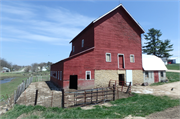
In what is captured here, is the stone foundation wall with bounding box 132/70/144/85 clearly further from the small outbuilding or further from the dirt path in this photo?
the dirt path

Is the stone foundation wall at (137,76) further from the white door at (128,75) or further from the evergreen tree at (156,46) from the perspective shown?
the evergreen tree at (156,46)

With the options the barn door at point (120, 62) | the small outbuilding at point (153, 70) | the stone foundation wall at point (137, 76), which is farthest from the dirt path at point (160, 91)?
the small outbuilding at point (153, 70)

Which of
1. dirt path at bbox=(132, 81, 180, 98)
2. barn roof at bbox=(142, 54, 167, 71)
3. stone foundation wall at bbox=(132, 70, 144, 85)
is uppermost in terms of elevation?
barn roof at bbox=(142, 54, 167, 71)

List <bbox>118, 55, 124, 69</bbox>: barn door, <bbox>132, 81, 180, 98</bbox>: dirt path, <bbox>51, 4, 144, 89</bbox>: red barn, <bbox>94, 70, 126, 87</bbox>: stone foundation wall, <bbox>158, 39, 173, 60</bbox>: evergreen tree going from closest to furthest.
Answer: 1. <bbox>132, 81, 180, 98</bbox>: dirt path
2. <bbox>51, 4, 144, 89</bbox>: red barn
3. <bbox>94, 70, 126, 87</bbox>: stone foundation wall
4. <bbox>118, 55, 124, 69</bbox>: barn door
5. <bbox>158, 39, 173, 60</bbox>: evergreen tree

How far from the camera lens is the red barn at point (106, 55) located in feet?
50.5

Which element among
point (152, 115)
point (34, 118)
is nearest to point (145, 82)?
point (152, 115)

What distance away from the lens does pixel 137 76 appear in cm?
2078

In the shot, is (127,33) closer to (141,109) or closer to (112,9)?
(112,9)

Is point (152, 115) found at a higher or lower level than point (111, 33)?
lower

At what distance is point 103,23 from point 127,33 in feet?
17.6

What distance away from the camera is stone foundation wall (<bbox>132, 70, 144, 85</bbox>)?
20.3 meters

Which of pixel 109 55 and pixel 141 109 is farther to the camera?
pixel 109 55

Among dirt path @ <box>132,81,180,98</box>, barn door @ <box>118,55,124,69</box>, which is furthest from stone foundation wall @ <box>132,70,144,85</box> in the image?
dirt path @ <box>132,81,180,98</box>

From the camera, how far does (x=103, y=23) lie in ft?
58.8
